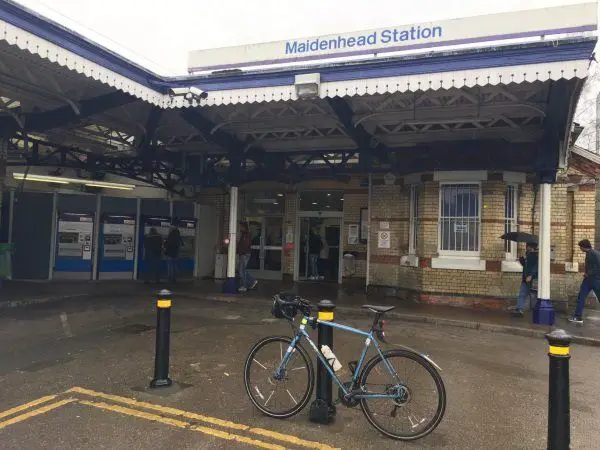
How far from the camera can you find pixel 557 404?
130 inches

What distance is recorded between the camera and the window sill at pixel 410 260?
12.1 meters

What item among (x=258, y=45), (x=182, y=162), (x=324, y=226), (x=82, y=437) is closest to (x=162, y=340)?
(x=82, y=437)

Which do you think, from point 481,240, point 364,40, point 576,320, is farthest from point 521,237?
point 364,40

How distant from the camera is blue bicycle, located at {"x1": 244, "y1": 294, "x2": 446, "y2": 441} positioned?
3.90 metres

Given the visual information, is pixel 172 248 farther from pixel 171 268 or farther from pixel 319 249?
pixel 319 249

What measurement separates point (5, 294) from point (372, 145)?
9.16 metres

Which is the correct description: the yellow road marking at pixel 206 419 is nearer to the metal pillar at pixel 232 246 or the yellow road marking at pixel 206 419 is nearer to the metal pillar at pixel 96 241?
the metal pillar at pixel 232 246

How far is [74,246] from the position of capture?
45.4ft

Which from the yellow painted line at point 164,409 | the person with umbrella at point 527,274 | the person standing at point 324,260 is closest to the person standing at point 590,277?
the person with umbrella at point 527,274

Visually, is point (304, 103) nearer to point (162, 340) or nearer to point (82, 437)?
point (162, 340)

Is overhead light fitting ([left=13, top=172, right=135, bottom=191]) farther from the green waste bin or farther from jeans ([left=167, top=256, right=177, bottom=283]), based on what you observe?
jeans ([left=167, top=256, right=177, bottom=283])

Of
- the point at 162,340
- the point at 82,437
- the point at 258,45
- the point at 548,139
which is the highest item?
the point at 258,45

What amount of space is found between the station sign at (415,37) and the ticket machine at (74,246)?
6381 mm

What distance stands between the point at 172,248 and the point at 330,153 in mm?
5620
